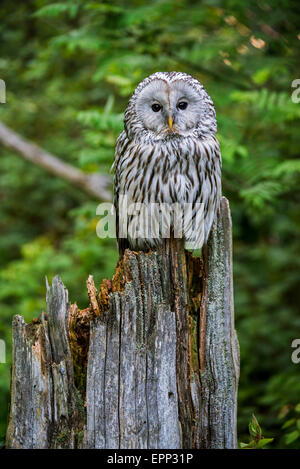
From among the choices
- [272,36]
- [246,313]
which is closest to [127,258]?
[272,36]

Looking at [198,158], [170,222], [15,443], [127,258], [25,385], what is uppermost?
[198,158]

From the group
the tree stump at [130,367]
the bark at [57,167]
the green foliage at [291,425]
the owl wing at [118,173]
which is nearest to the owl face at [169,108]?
the owl wing at [118,173]

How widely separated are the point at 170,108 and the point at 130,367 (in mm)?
1510

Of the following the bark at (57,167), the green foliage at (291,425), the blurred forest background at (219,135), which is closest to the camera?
the green foliage at (291,425)

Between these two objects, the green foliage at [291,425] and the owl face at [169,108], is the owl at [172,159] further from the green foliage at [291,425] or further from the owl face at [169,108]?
the green foliage at [291,425]

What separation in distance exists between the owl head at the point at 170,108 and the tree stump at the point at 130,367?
812mm

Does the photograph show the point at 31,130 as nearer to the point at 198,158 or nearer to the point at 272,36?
the point at 272,36

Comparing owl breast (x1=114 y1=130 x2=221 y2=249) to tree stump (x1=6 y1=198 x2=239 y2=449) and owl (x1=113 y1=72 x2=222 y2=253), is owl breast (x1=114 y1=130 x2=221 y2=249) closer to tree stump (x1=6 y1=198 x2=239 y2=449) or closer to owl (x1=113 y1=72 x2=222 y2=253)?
owl (x1=113 y1=72 x2=222 y2=253)

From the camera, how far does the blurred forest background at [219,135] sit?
4.47 meters

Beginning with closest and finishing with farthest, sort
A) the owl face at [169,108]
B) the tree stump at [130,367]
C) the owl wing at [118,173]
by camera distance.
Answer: the tree stump at [130,367], the owl face at [169,108], the owl wing at [118,173]

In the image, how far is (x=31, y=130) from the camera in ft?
28.6

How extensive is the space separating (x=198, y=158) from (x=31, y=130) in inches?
238

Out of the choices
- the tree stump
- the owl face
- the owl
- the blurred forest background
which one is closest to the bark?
the blurred forest background

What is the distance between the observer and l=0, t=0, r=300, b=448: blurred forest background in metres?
4.47
